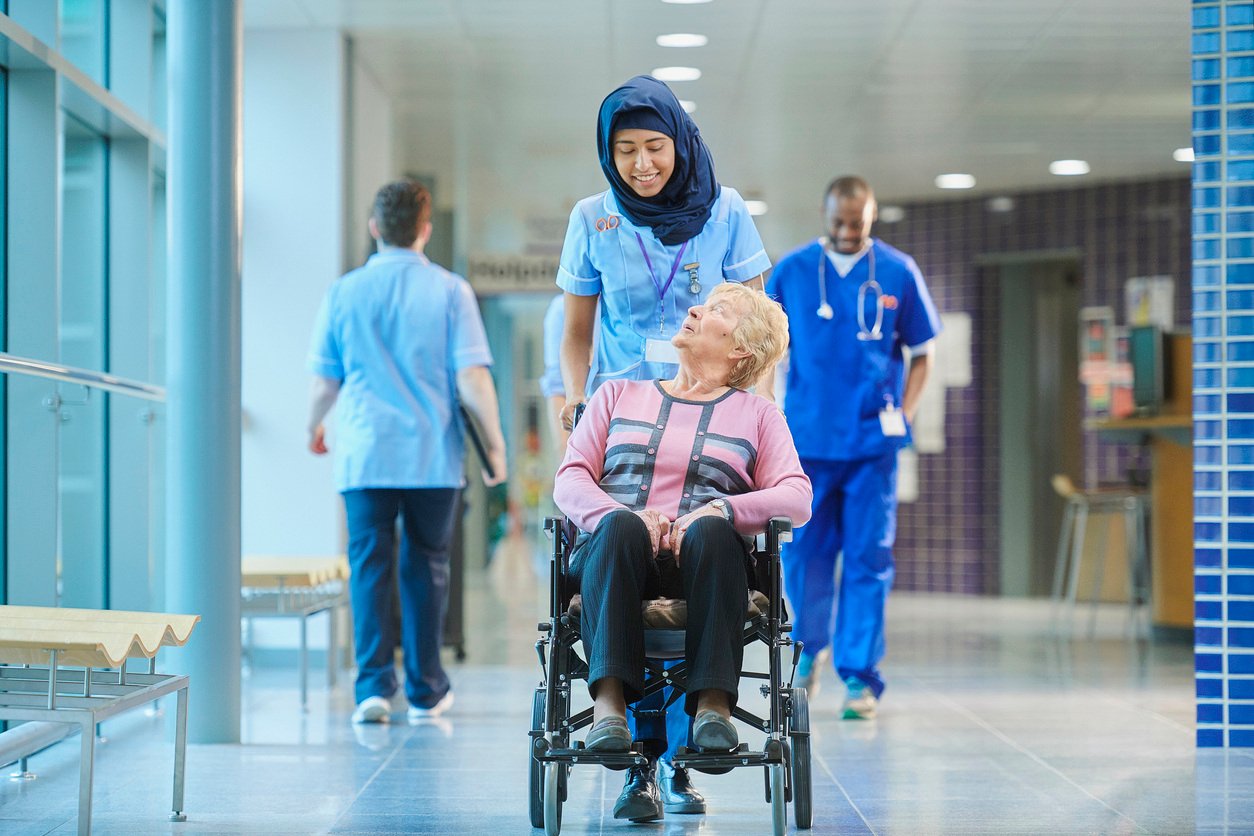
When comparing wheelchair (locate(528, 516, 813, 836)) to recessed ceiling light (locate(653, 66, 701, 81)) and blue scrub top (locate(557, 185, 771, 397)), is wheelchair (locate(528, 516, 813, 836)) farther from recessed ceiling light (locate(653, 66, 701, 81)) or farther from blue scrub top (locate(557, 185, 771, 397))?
recessed ceiling light (locate(653, 66, 701, 81))

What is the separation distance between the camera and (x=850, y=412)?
4875 millimetres

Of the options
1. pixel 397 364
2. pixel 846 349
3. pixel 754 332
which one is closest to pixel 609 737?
pixel 754 332

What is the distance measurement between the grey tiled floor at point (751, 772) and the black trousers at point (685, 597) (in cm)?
57

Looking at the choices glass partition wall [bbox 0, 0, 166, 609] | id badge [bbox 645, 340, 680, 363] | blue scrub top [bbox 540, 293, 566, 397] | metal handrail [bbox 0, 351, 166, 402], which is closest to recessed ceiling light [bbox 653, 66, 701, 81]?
blue scrub top [bbox 540, 293, 566, 397]

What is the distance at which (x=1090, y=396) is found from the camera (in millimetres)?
10969

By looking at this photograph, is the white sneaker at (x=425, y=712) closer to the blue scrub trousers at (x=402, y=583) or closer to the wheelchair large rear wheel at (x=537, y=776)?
the blue scrub trousers at (x=402, y=583)

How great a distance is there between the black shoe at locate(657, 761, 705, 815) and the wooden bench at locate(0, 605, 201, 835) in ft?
3.46

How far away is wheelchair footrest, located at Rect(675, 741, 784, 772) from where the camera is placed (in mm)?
2553

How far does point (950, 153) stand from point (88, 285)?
20.7 feet

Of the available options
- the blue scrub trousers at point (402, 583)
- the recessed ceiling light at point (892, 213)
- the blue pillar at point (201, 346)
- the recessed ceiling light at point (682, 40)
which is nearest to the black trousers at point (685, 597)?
the blue pillar at point (201, 346)

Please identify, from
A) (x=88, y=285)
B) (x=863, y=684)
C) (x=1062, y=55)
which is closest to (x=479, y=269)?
(x=1062, y=55)

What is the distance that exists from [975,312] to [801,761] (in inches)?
359

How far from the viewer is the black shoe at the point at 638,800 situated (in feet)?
10.0

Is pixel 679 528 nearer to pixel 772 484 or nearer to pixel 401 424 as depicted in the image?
pixel 772 484
